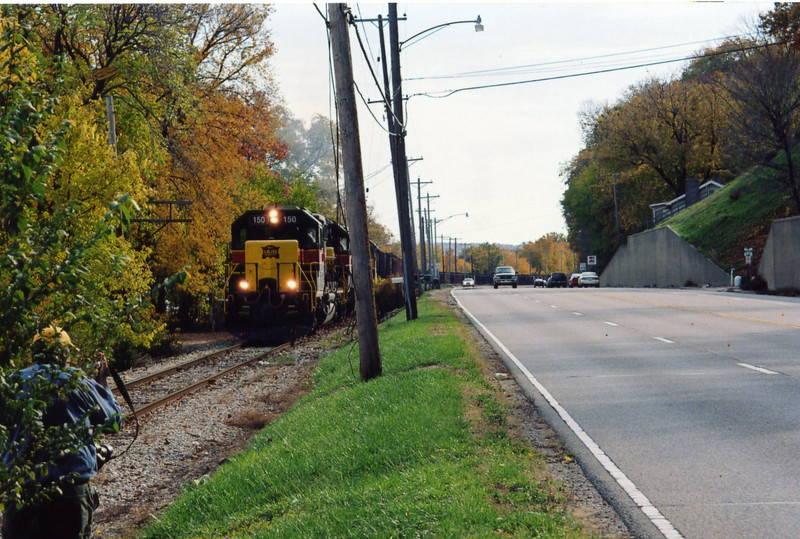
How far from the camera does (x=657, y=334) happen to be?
63.2 ft

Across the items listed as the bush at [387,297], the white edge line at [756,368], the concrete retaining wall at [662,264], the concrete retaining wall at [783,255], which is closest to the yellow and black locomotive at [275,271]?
the bush at [387,297]

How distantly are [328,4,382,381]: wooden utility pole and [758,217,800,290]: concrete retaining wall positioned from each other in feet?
88.5

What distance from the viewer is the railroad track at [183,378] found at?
15.3m

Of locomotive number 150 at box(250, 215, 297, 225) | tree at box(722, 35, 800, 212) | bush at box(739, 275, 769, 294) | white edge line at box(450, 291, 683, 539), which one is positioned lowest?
white edge line at box(450, 291, 683, 539)

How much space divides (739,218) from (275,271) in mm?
37876

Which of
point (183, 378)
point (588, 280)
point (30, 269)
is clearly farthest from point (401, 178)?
point (588, 280)

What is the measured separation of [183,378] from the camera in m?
18.5

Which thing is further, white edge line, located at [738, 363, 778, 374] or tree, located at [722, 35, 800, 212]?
tree, located at [722, 35, 800, 212]

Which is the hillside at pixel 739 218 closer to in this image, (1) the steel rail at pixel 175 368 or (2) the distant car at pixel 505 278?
(2) the distant car at pixel 505 278

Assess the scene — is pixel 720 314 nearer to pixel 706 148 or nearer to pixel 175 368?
pixel 175 368

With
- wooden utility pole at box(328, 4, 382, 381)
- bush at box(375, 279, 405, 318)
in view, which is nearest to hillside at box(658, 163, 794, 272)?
bush at box(375, 279, 405, 318)

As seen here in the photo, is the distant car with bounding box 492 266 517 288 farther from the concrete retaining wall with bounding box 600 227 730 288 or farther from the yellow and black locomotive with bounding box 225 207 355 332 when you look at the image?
the yellow and black locomotive with bounding box 225 207 355 332

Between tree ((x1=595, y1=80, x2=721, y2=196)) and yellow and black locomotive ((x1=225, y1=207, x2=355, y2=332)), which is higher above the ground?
tree ((x1=595, y1=80, x2=721, y2=196))

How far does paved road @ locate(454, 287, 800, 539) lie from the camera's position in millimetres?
6367
